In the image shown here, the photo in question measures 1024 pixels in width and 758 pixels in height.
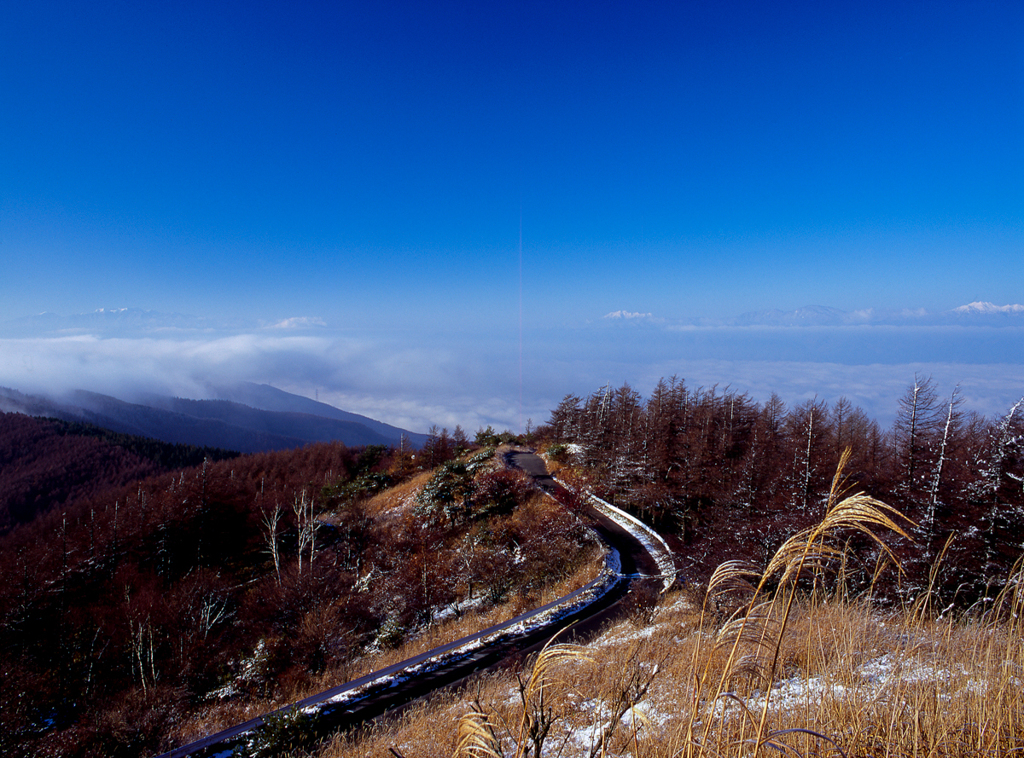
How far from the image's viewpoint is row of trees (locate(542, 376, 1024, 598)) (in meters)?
16.9

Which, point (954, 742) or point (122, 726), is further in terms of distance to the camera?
point (122, 726)

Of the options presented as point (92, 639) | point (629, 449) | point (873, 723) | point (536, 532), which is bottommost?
point (92, 639)

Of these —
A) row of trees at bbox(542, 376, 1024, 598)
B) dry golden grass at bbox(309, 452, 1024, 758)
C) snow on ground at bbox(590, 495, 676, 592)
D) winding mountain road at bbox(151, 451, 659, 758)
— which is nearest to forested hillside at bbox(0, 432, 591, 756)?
winding mountain road at bbox(151, 451, 659, 758)

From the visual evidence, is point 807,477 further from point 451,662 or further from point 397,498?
point 397,498

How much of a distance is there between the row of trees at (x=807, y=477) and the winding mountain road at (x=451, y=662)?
13.2 ft

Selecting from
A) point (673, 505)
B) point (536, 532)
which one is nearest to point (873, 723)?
point (536, 532)

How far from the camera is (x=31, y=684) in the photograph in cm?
2089

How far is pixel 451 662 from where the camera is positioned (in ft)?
47.2

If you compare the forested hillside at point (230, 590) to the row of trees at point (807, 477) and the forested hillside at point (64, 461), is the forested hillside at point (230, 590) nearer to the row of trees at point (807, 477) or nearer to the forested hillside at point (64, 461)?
the row of trees at point (807, 477)

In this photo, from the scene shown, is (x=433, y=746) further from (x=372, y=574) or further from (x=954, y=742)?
(x=372, y=574)

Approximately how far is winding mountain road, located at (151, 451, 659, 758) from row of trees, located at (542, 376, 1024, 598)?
4.01 metres

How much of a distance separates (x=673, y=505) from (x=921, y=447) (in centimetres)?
1415

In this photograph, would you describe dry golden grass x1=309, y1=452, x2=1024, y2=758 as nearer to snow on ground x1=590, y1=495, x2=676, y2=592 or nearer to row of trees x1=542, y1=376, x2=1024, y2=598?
row of trees x1=542, y1=376, x2=1024, y2=598

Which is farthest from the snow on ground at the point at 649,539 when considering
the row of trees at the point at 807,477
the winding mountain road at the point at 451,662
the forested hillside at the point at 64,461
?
the forested hillside at the point at 64,461
